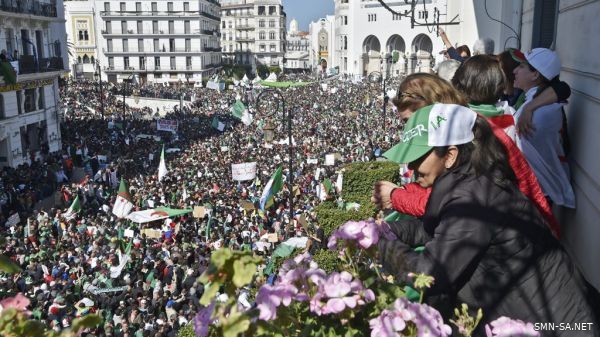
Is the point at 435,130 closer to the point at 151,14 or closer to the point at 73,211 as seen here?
the point at 73,211

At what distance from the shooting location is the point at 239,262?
1.59 meters

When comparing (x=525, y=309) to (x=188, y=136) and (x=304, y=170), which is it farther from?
(x=188, y=136)

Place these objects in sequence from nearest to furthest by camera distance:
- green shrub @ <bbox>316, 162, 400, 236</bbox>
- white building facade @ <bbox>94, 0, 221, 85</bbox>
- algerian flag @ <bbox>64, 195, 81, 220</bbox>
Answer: green shrub @ <bbox>316, 162, 400, 236</bbox> < algerian flag @ <bbox>64, 195, 81, 220</bbox> < white building facade @ <bbox>94, 0, 221, 85</bbox>

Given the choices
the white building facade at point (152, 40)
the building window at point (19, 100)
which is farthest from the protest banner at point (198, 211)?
the white building facade at point (152, 40)

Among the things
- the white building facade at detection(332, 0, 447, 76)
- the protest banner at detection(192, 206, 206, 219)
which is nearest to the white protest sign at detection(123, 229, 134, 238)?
the protest banner at detection(192, 206, 206, 219)

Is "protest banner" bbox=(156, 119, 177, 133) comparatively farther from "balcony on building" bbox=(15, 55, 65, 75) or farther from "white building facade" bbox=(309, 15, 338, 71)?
"white building facade" bbox=(309, 15, 338, 71)

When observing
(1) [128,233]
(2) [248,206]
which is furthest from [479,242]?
(2) [248,206]

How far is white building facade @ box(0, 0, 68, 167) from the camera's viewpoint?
1014 inches

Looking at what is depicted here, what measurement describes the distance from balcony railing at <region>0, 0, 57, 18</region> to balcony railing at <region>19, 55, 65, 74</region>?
2.13 m

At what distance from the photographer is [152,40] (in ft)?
235

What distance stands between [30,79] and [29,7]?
11.1 feet

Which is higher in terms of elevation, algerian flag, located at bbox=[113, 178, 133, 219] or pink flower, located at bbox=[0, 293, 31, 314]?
pink flower, located at bbox=[0, 293, 31, 314]

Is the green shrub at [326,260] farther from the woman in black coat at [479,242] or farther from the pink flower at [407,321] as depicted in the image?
the pink flower at [407,321]

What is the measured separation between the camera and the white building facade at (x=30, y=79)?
2575 cm
